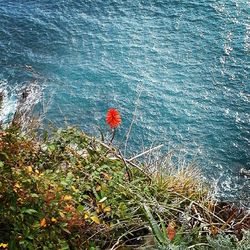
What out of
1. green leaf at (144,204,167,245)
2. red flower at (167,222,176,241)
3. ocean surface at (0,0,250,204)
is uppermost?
green leaf at (144,204,167,245)

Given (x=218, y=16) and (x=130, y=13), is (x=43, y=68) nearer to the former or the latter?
(x=130, y=13)

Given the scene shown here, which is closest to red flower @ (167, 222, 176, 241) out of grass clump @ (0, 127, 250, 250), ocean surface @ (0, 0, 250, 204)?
grass clump @ (0, 127, 250, 250)

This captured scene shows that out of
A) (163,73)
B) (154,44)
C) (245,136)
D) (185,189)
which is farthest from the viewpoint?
(154,44)

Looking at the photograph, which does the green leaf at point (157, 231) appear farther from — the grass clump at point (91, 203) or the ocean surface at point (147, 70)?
the ocean surface at point (147, 70)

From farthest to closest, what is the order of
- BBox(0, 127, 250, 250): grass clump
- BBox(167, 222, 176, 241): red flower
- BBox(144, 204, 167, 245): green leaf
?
Answer: BBox(167, 222, 176, 241): red flower, BBox(144, 204, 167, 245): green leaf, BBox(0, 127, 250, 250): grass clump

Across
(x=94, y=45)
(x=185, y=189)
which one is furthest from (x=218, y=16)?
(x=185, y=189)

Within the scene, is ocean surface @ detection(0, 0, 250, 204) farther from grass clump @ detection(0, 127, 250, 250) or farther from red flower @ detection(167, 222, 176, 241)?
red flower @ detection(167, 222, 176, 241)

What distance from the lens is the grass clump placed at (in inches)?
123

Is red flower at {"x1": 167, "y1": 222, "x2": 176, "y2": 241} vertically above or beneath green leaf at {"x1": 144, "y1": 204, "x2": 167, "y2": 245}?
beneath

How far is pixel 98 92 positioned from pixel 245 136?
7.49 ft

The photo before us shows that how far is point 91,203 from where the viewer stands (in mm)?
3805

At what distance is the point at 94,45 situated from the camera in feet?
28.9

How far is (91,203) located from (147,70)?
15.2 ft

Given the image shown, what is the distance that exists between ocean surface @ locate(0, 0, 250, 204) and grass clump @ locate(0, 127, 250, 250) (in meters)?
1.72
